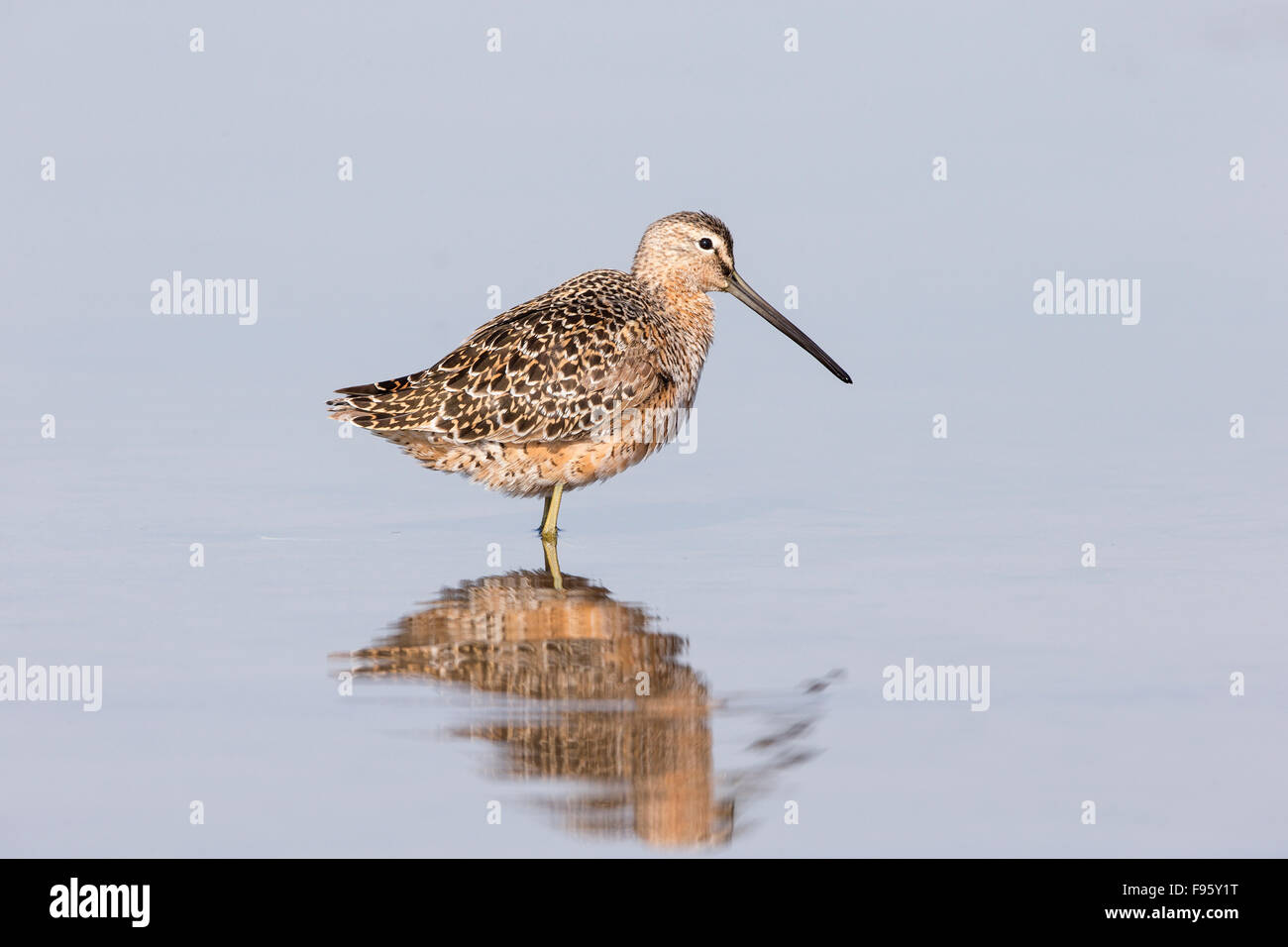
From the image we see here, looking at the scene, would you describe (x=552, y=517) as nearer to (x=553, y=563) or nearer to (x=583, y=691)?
(x=553, y=563)

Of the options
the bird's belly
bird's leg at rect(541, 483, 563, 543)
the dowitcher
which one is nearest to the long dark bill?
the dowitcher

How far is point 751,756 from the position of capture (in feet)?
25.9

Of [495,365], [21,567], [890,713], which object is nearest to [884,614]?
[890,713]

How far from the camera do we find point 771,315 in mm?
12836

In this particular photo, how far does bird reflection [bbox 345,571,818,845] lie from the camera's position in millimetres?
7387

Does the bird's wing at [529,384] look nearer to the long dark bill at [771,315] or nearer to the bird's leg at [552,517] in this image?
the bird's leg at [552,517]

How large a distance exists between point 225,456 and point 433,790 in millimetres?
5713

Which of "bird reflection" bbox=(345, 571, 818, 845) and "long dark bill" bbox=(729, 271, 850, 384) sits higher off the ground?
"long dark bill" bbox=(729, 271, 850, 384)

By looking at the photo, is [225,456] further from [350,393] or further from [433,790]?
[433,790]

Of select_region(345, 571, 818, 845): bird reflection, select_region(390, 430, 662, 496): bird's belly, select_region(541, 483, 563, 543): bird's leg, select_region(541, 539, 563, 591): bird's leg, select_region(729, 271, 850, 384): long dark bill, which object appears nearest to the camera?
select_region(345, 571, 818, 845): bird reflection

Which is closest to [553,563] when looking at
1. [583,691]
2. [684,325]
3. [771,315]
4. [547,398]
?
[547,398]

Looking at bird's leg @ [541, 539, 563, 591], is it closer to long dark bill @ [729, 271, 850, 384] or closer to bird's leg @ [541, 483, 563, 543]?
bird's leg @ [541, 483, 563, 543]

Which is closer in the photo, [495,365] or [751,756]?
[751,756]

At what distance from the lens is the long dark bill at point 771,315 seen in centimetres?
1270
